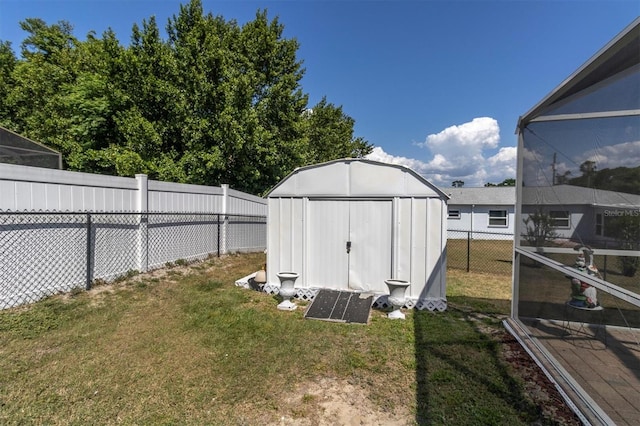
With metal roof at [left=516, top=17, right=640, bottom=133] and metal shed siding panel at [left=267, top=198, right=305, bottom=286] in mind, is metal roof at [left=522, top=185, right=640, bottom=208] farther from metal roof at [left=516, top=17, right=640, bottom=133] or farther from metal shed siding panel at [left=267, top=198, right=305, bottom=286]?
metal shed siding panel at [left=267, top=198, right=305, bottom=286]

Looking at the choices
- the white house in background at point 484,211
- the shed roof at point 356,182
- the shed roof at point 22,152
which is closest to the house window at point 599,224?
the shed roof at point 356,182

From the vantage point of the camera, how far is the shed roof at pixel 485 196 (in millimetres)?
18516

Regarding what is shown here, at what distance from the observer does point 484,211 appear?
62.4 ft

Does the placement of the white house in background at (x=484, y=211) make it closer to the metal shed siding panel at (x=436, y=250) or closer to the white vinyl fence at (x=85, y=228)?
the metal shed siding panel at (x=436, y=250)

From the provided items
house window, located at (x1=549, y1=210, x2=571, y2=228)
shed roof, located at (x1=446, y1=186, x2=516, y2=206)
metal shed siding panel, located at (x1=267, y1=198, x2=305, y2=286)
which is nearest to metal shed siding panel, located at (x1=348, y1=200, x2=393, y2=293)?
metal shed siding panel, located at (x1=267, y1=198, x2=305, y2=286)

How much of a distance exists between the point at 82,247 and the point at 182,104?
7.05m

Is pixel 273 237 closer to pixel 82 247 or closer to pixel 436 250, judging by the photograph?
pixel 436 250

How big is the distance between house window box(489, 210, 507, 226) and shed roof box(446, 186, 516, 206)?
0.60m

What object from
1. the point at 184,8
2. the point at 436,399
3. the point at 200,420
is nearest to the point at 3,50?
the point at 184,8

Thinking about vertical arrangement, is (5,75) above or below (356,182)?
above

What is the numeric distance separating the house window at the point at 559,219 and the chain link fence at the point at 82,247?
21.1ft

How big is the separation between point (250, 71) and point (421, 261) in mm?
10364

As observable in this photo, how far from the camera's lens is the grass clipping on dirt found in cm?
248

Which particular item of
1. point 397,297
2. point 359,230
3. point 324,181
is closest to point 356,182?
point 324,181
